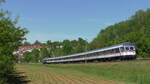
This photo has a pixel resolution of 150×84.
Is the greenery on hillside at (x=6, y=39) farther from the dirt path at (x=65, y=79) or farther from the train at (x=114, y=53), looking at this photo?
the train at (x=114, y=53)

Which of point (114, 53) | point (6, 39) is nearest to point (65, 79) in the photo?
point (6, 39)

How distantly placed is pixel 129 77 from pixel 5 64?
1486cm

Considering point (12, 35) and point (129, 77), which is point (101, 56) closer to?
point (129, 77)

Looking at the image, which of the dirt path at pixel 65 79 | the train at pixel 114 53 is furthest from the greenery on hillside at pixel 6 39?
the train at pixel 114 53

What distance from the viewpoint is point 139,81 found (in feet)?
93.1

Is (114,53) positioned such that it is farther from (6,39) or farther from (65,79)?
(6,39)

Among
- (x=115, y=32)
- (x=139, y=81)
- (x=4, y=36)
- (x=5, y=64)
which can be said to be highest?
(x=115, y=32)

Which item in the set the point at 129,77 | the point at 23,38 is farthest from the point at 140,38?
the point at 23,38

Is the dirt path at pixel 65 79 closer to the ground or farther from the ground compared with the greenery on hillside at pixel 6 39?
closer to the ground

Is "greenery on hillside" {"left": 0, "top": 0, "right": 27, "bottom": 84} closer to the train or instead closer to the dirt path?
the dirt path

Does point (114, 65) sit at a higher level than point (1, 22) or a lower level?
lower

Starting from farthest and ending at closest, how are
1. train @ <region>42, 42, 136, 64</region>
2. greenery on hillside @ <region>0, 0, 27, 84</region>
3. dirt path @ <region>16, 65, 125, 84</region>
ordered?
1. train @ <region>42, 42, 136, 64</region>
2. dirt path @ <region>16, 65, 125, 84</region>
3. greenery on hillside @ <region>0, 0, 27, 84</region>

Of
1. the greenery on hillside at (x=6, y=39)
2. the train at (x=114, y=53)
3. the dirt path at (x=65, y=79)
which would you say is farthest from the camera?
the train at (x=114, y=53)

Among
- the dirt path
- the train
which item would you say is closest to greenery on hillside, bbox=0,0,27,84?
the dirt path
